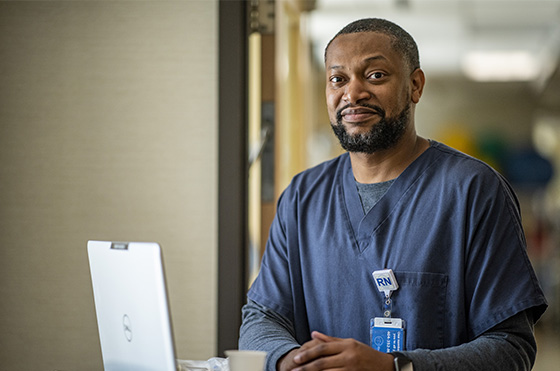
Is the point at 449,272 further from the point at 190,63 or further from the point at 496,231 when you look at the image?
the point at 190,63

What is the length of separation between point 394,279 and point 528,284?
287 mm

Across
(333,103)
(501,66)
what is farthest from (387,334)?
(501,66)

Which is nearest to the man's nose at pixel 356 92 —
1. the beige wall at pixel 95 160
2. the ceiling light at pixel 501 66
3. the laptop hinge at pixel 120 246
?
the laptop hinge at pixel 120 246

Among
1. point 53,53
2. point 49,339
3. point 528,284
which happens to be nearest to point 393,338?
point 528,284

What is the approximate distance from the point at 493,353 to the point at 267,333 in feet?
1.64

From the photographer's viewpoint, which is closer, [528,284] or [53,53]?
[528,284]

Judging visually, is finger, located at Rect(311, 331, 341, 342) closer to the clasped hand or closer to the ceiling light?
the clasped hand

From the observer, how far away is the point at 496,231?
1.47 m

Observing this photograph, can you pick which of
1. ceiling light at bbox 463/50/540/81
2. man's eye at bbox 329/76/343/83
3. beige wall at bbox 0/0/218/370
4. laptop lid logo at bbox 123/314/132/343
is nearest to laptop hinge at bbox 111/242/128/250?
laptop lid logo at bbox 123/314/132/343

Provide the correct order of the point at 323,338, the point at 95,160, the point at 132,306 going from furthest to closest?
the point at 95,160, the point at 323,338, the point at 132,306

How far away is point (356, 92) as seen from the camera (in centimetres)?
161

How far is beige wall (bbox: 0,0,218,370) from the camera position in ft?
7.73

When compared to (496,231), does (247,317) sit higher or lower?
lower

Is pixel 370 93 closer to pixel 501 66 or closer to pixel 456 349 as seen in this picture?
pixel 456 349
